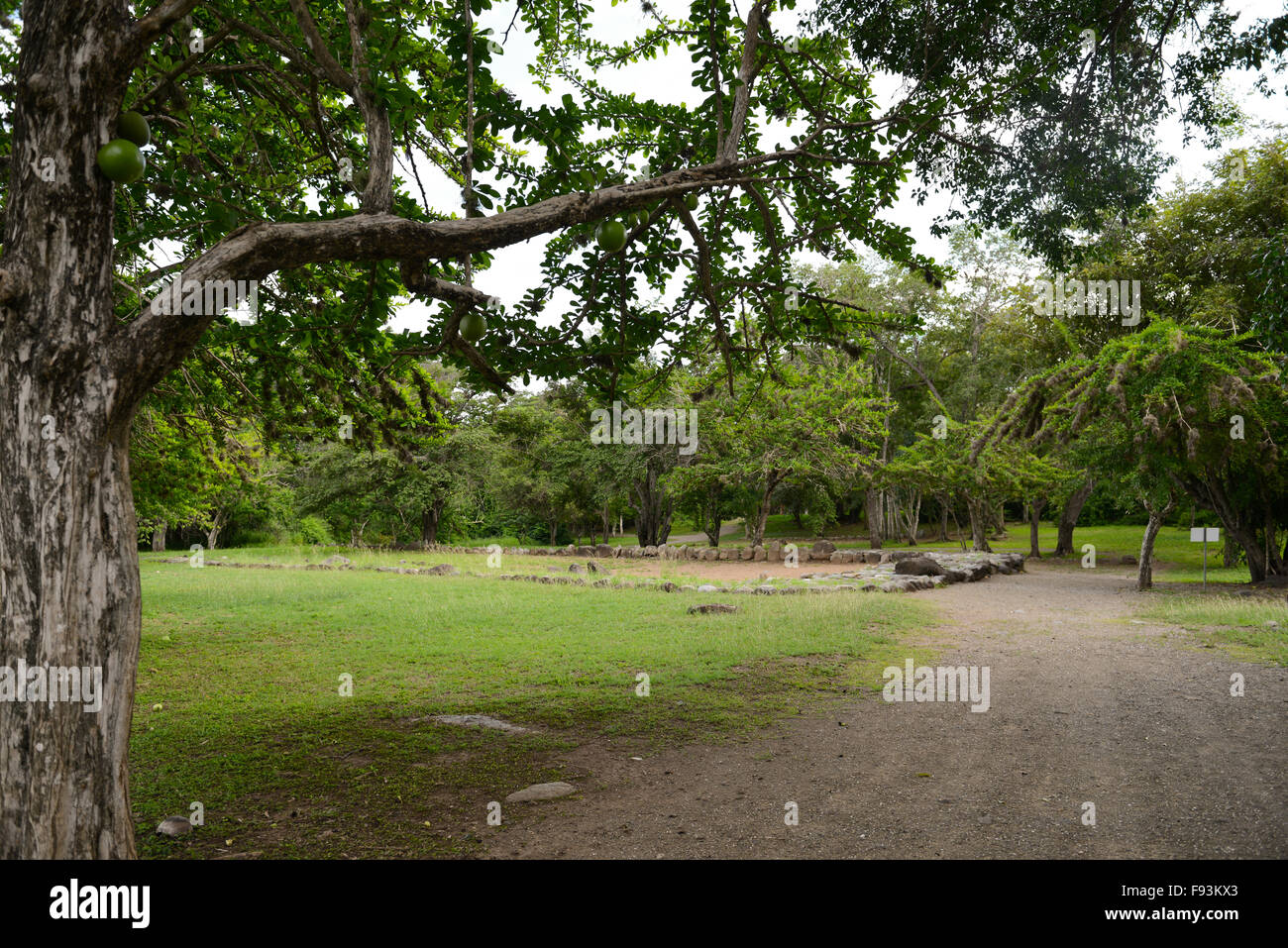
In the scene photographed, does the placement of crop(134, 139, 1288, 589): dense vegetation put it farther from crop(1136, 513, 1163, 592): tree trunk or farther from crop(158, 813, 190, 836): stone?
crop(158, 813, 190, 836): stone

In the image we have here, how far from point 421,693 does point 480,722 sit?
146 cm

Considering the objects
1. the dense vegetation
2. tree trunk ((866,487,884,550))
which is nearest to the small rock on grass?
the dense vegetation

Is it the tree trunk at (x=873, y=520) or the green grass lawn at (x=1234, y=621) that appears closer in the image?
the green grass lawn at (x=1234, y=621)

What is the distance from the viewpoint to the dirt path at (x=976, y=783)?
4.04m

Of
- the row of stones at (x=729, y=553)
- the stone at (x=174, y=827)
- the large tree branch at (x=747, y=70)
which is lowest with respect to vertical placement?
the row of stones at (x=729, y=553)

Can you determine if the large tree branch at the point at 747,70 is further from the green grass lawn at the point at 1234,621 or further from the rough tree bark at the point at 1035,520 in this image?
the rough tree bark at the point at 1035,520

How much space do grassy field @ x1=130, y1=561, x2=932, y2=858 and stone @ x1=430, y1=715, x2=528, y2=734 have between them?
0.13 m

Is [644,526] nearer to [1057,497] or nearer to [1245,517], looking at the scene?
[1057,497]

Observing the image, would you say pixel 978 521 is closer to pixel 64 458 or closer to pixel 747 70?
pixel 747 70

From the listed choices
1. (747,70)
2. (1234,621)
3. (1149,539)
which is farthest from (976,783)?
(1149,539)

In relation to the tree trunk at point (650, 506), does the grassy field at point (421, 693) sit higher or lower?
lower

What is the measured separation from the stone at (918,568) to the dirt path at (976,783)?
11.5 m

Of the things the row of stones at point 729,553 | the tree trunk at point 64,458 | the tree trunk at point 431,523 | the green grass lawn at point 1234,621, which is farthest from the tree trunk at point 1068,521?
the tree trunk at point 64,458

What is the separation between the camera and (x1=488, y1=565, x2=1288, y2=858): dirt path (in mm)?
4035
